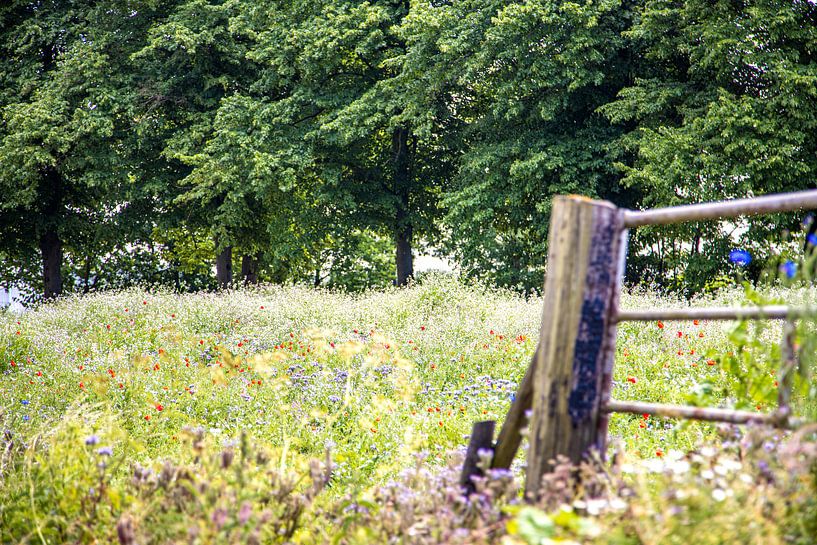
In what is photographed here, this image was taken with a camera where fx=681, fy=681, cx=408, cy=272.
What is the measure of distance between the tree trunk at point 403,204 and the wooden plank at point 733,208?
16.1 meters

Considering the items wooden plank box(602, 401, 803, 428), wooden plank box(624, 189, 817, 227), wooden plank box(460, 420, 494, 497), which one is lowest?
wooden plank box(460, 420, 494, 497)

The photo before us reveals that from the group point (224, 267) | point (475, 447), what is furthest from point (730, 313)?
point (224, 267)

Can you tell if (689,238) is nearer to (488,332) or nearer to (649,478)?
(488,332)

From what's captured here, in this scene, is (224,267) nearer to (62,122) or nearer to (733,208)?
(62,122)

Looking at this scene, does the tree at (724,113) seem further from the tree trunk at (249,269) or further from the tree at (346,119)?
the tree trunk at (249,269)

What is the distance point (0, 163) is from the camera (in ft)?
54.7

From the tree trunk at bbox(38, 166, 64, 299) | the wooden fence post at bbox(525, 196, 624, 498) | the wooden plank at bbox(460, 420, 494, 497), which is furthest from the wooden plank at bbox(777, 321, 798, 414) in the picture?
the tree trunk at bbox(38, 166, 64, 299)

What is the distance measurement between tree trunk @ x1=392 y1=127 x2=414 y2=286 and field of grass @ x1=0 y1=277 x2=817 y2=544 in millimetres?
5320

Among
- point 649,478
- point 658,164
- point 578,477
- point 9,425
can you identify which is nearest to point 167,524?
point 578,477

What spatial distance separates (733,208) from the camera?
2004 millimetres

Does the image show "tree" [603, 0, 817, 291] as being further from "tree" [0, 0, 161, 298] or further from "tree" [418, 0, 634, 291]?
"tree" [0, 0, 161, 298]

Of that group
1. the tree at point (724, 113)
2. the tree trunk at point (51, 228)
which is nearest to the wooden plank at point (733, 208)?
the tree at point (724, 113)

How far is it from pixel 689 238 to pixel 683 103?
285 cm

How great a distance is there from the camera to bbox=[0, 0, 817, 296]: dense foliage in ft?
44.1
